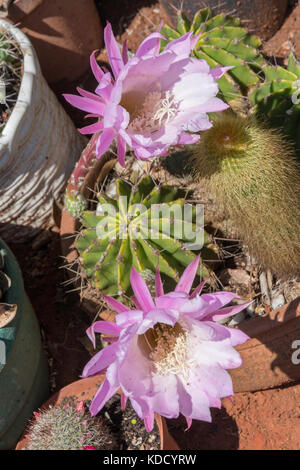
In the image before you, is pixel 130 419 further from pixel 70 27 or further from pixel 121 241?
pixel 70 27

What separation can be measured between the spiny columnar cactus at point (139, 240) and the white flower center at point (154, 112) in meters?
0.25

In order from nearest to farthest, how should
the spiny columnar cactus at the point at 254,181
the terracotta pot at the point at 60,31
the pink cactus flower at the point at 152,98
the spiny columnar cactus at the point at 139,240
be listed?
1. the pink cactus flower at the point at 152,98
2. the spiny columnar cactus at the point at 254,181
3. the spiny columnar cactus at the point at 139,240
4. the terracotta pot at the point at 60,31

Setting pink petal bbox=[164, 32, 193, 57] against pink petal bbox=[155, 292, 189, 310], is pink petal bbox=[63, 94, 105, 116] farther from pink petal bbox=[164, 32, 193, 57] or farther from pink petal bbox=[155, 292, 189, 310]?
pink petal bbox=[155, 292, 189, 310]

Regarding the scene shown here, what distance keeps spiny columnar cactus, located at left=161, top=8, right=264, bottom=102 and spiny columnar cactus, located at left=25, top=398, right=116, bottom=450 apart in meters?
0.96

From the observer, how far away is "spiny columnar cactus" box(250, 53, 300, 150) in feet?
4.53

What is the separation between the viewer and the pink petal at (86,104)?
100cm

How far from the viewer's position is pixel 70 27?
2096mm

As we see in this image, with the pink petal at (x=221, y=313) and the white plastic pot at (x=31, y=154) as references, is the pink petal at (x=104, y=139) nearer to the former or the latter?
the pink petal at (x=221, y=313)

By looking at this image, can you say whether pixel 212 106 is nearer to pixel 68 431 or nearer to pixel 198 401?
pixel 198 401

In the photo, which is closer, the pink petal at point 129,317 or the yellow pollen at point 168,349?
the pink petal at point 129,317

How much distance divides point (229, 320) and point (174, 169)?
472 millimetres

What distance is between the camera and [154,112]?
1098 millimetres

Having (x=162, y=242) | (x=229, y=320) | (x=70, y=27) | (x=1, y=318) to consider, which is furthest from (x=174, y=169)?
(x=70, y=27)

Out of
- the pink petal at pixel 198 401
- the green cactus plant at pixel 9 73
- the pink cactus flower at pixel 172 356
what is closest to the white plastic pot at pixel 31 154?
the green cactus plant at pixel 9 73
